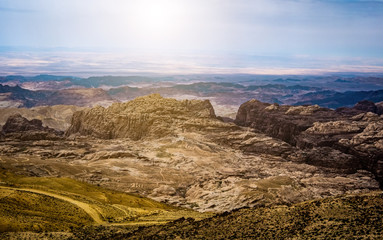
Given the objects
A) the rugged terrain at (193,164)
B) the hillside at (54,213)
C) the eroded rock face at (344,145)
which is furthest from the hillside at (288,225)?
the eroded rock face at (344,145)

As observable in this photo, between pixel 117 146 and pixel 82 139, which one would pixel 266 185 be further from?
pixel 82 139

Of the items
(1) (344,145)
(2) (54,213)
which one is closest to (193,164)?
(1) (344,145)

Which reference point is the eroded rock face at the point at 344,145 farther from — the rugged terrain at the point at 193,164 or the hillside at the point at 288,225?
the hillside at the point at 288,225

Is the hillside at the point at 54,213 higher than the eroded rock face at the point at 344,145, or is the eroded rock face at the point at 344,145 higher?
the hillside at the point at 54,213

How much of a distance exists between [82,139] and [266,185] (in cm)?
11183

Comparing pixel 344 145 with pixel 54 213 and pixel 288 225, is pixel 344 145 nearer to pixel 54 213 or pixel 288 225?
pixel 288 225

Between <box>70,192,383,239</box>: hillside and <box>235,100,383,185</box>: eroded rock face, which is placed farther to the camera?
<box>235,100,383,185</box>: eroded rock face

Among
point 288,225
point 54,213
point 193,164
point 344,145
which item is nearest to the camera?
point 288,225

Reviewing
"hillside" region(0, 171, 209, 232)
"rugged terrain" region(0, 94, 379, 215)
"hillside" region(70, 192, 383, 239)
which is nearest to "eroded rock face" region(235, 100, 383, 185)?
"rugged terrain" region(0, 94, 379, 215)

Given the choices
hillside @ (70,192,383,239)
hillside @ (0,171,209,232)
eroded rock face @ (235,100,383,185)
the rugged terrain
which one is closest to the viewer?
hillside @ (70,192,383,239)

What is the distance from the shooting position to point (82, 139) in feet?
582

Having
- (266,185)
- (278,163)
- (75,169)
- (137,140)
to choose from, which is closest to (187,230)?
(266,185)

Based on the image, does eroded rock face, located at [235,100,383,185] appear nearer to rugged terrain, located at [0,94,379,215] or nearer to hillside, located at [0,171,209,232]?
rugged terrain, located at [0,94,379,215]

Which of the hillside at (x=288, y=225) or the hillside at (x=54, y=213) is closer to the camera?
the hillside at (x=288, y=225)
